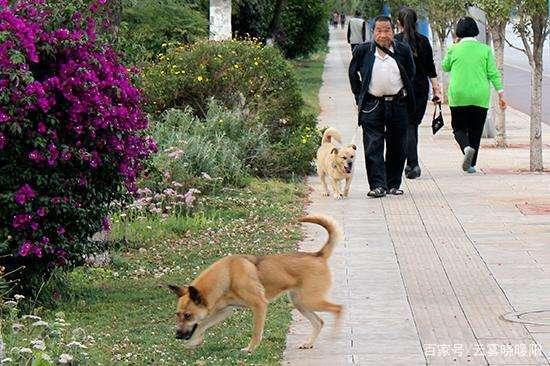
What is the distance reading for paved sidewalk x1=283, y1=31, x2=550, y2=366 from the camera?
787 cm

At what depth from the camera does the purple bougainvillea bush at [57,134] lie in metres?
8.63

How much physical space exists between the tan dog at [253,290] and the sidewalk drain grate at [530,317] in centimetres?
130

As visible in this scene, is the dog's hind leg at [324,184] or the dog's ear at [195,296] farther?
the dog's hind leg at [324,184]

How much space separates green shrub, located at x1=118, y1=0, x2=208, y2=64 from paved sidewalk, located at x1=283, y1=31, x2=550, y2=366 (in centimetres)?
637

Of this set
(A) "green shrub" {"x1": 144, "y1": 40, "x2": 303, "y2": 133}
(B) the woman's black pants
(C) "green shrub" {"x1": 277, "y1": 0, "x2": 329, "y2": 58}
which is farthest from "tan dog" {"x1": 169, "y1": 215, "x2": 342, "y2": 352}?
(C) "green shrub" {"x1": 277, "y1": 0, "x2": 329, "y2": 58}

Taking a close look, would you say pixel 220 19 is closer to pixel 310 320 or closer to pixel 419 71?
pixel 419 71

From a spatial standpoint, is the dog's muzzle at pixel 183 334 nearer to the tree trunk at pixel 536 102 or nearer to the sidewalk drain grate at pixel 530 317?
the sidewalk drain grate at pixel 530 317

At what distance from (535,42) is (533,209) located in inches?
163

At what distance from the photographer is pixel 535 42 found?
17.0m

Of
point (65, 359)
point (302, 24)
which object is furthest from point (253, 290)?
point (302, 24)

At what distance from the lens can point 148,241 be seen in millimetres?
12047

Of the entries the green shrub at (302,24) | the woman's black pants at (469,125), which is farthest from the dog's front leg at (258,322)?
the green shrub at (302,24)

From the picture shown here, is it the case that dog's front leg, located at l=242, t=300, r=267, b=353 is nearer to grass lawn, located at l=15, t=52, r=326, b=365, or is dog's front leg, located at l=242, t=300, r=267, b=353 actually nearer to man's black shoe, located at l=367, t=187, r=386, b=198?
grass lawn, located at l=15, t=52, r=326, b=365

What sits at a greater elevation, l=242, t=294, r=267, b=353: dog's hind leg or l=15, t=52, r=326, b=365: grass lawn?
l=242, t=294, r=267, b=353: dog's hind leg
